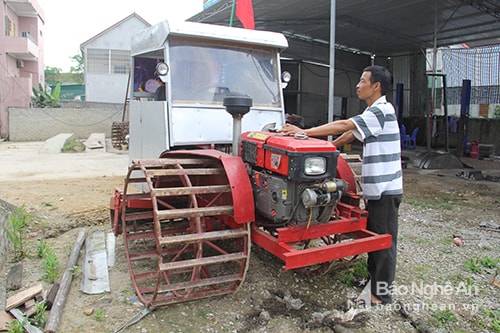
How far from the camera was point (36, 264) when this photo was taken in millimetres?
4109

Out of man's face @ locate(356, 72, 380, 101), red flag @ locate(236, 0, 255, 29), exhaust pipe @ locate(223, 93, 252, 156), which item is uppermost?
red flag @ locate(236, 0, 255, 29)

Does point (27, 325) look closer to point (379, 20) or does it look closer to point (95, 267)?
point (95, 267)

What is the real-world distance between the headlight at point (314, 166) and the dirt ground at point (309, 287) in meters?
1.13

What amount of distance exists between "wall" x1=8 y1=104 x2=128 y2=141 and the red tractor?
1537 cm

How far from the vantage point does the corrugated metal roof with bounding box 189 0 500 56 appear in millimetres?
12742

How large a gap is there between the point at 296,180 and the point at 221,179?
0.90 meters

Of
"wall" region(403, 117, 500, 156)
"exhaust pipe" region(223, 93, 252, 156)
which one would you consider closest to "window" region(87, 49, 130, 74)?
"wall" region(403, 117, 500, 156)

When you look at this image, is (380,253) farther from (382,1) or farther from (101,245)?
(382,1)

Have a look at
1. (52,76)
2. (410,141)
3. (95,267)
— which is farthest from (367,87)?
(52,76)

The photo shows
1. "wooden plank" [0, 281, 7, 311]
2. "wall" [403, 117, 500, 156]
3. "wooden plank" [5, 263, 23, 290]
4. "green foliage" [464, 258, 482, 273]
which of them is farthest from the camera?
"wall" [403, 117, 500, 156]

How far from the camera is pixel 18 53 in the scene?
2153cm

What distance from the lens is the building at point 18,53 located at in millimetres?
19688

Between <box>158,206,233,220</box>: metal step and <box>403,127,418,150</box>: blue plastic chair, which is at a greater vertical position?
<box>403,127,418,150</box>: blue plastic chair

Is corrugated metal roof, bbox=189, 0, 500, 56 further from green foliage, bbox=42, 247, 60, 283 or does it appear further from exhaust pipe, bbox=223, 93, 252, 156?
green foliage, bbox=42, 247, 60, 283
